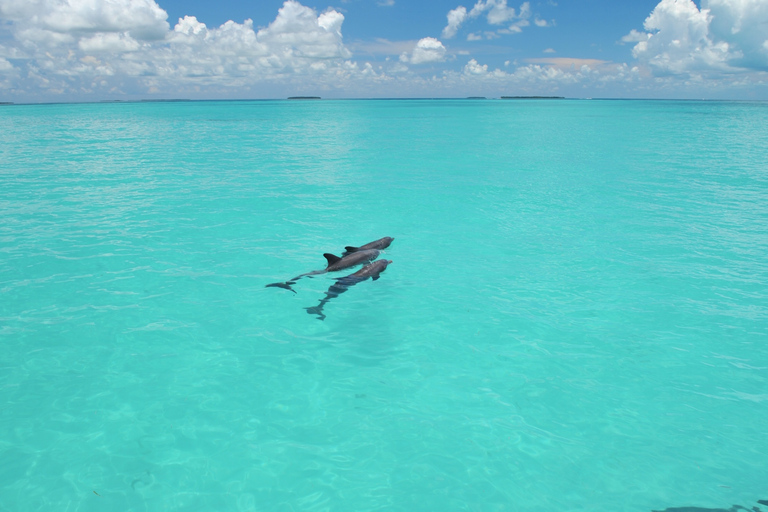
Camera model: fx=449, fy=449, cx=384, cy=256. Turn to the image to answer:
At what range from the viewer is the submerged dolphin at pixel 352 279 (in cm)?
1307

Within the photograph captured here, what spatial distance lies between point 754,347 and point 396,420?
8746 millimetres

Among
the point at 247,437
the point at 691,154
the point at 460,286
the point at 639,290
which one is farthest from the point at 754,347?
the point at 691,154

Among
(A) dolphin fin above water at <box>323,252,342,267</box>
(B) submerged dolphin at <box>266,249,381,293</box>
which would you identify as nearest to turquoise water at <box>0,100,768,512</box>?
(B) submerged dolphin at <box>266,249,381,293</box>

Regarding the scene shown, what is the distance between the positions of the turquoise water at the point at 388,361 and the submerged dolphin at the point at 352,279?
0.32 metres

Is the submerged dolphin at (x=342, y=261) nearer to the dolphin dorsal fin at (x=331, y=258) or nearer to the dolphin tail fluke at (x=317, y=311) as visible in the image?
the dolphin dorsal fin at (x=331, y=258)

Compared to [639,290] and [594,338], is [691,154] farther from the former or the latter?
[594,338]

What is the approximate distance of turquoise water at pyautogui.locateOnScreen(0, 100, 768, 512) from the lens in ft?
23.2

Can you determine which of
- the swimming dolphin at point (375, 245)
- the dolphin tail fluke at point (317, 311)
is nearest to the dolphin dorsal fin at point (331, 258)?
the swimming dolphin at point (375, 245)

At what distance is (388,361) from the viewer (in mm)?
10125

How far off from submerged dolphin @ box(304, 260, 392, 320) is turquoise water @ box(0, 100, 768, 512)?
1.05ft

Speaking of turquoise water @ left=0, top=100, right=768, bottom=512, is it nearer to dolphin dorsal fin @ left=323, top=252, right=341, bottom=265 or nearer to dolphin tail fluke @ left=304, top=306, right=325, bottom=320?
dolphin tail fluke @ left=304, top=306, right=325, bottom=320

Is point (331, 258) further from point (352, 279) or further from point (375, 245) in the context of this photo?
point (375, 245)

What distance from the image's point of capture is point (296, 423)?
827cm

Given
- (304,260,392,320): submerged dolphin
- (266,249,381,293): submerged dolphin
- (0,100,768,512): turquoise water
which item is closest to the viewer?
(0,100,768,512): turquoise water
